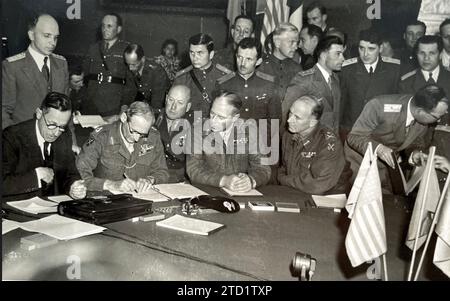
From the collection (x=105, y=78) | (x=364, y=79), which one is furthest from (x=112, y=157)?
(x=364, y=79)

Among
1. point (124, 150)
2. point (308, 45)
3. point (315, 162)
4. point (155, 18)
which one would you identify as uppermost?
point (155, 18)

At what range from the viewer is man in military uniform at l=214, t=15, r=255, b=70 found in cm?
312

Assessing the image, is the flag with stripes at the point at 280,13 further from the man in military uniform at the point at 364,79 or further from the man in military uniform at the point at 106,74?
the man in military uniform at the point at 106,74

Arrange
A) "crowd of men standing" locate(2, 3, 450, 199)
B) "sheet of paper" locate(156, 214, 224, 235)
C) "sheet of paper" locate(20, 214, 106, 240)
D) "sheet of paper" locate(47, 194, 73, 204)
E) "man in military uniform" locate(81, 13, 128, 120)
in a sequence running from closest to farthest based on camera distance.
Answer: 1. "sheet of paper" locate(20, 214, 106, 240)
2. "sheet of paper" locate(156, 214, 224, 235)
3. "sheet of paper" locate(47, 194, 73, 204)
4. "crowd of men standing" locate(2, 3, 450, 199)
5. "man in military uniform" locate(81, 13, 128, 120)

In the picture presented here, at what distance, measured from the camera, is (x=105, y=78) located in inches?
117

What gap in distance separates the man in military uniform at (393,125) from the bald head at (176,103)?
112cm

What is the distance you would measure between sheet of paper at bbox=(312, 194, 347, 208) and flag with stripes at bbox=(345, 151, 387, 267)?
1.93 ft

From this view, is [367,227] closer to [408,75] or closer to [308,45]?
[408,75]

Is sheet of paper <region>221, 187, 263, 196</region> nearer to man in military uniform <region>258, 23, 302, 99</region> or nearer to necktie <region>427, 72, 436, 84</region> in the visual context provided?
man in military uniform <region>258, 23, 302, 99</region>

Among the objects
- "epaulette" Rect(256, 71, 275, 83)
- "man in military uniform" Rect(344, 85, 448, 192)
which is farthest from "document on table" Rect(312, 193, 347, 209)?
"epaulette" Rect(256, 71, 275, 83)

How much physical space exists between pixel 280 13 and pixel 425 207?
5.81ft

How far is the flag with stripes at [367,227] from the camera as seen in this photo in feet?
5.13

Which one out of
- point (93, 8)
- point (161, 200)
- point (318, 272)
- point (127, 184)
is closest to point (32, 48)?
point (93, 8)

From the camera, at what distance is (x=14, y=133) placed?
95.7 inches
